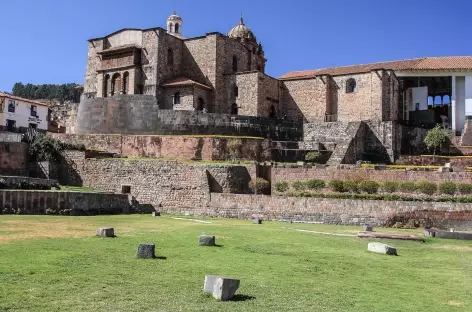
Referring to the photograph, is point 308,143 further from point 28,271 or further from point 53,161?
point 28,271

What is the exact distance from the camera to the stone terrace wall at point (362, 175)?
25297 millimetres

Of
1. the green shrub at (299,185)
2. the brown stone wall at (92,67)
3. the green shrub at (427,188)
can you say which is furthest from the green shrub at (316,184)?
the brown stone wall at (92,67)

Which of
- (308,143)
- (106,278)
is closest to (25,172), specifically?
(308,143)

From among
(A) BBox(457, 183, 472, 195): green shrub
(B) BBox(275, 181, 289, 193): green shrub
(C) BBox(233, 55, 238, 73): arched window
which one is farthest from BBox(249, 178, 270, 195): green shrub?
(C) BBox(233, 55, 238, 73): arched window

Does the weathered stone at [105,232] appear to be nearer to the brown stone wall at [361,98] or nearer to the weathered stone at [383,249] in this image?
the weathered stone at [383,249]

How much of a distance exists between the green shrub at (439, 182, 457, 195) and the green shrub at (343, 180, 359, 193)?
13.1 ft

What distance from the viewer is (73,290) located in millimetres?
7125

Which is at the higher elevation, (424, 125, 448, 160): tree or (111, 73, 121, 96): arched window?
(111, 73, 121, 96): arched window

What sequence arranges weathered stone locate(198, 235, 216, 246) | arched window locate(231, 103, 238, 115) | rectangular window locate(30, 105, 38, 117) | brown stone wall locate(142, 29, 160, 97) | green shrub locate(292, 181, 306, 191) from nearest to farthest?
1. weathered stone locate(198, 235, 216, 246)
2. green shrub locate(292, 181, 306, 191)
3. brown stone wall locate(142, 29, 160, 97)
4. arched window locate(231, 103, 238, 115)
5. rectangular window locate(30, 105, 38, 117)

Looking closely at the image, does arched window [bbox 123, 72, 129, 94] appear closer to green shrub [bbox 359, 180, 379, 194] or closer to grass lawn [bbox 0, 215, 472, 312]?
green shrub [bbox 359, 180, 379, 194]

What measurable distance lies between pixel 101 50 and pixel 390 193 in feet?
94.9

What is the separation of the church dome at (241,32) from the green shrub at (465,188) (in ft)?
111

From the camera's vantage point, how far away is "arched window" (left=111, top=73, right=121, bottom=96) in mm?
43416

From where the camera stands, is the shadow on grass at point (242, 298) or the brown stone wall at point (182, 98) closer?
the shadow on grass at point (242, 298)
